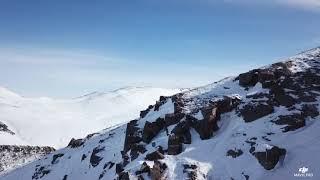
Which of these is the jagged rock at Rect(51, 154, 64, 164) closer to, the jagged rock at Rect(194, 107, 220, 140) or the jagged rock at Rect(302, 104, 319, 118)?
the jagged rock at Rect(194, 107, 220, 140)

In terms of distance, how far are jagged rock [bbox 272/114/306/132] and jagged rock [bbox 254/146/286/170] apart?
18.7 feet

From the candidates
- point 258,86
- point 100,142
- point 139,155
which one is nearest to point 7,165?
point 100,142

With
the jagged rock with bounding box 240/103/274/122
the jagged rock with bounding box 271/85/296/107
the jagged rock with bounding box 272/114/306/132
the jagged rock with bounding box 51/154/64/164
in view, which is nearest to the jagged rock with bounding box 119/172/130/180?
the jagged rock with bounding box 240/103/274/122

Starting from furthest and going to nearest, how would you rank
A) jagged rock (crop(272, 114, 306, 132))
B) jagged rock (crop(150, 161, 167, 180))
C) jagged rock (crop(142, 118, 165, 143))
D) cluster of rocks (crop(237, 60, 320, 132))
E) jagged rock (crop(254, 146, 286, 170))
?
jagged rock (crop(142, 118, 165, 143)) < cluster of rocks (crop(237, 60, 320, 132)) < jagged rock (crop(272, 114, 306, 132)) < jagged rock (crop(150, 161, 167, 180)) < jagged rock (crop(254, 146, 286, 170))

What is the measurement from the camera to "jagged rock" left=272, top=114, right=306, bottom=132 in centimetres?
6575

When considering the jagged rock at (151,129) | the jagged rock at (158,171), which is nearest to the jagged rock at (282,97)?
the jagged rock at (151,129)

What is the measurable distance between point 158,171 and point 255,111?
19.3m

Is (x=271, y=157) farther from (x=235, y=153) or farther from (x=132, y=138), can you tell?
(x=132, y=138)

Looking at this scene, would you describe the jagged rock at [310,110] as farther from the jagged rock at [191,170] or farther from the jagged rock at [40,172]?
the jagged rock at [40,172]

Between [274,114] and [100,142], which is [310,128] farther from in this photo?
[100,142]

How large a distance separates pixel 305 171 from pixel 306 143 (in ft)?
19.6

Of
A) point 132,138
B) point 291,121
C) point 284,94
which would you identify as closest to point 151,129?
point 132,138

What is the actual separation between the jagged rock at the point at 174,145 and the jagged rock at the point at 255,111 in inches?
450

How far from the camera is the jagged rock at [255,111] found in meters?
71.2
